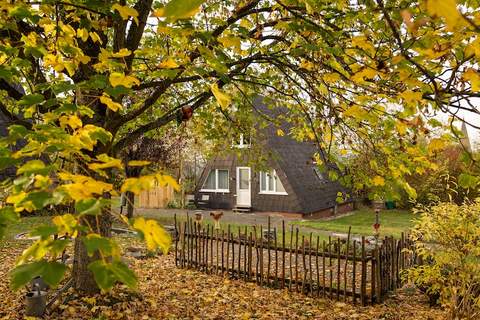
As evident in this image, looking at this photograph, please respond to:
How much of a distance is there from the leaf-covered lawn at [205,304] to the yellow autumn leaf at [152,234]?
5295mm

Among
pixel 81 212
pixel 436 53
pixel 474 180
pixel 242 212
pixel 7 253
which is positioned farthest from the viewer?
pixel 242 212

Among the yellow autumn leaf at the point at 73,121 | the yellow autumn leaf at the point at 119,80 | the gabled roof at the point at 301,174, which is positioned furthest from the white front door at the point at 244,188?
the yellow autumn leaf at the point at 73,121

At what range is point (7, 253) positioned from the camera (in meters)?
11.6

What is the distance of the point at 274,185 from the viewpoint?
74.1 feet

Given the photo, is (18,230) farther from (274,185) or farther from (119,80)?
(119,80)

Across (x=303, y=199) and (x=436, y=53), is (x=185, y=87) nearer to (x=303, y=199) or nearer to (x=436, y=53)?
(x=436, y=53)

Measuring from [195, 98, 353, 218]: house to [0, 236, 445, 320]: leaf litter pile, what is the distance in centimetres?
1170

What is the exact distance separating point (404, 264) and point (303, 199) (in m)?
11.9

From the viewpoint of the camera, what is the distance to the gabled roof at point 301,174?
2161cm

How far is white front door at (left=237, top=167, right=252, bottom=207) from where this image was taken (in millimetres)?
23453

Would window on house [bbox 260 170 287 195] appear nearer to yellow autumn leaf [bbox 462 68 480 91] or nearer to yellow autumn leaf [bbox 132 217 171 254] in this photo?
yellow autumn leaf [bbox 462 68 480 91]

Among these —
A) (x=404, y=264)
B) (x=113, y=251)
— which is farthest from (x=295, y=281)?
(x=113, y=251)

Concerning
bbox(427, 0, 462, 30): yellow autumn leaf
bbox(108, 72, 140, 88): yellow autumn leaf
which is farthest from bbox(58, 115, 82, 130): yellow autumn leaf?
bbox(427, 0, 462, 30): yellow autumn leaf

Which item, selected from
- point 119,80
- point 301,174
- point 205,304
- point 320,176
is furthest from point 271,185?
point 119,80
